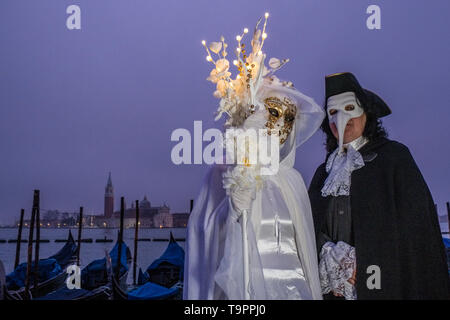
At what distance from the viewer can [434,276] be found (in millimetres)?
2863

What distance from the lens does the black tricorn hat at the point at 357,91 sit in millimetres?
3346

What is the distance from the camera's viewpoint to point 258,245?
2.82 meters

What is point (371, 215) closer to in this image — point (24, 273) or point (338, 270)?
point (338, 270)

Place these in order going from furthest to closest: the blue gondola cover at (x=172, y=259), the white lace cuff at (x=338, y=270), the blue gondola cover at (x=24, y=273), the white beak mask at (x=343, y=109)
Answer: the blue gondola cover at (x=172, y=259) → the blue gondola cover at (x=24, y=273) → the white beak mask at (x=343, y=109) → the white lace cuff at (x=338, y=270)

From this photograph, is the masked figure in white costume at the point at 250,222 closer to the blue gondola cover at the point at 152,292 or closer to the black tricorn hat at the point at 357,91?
the black tricorn hat at the point at 357,91

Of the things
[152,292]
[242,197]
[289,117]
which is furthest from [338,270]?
[152,292]

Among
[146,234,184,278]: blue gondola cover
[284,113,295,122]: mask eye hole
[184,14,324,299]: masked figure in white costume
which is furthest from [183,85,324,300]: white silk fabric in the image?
[146,234,184,278]: blue gondola cover

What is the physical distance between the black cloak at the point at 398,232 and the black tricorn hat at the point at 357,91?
1.21 feet

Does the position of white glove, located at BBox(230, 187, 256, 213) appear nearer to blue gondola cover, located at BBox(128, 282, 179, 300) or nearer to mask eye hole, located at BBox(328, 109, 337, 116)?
mask eye hole, located at BBox(328, 109, 337, 116)

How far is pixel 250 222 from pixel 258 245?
0.66 feet

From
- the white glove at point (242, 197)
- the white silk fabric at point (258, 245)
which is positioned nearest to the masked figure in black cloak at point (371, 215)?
the white silk fabric at point (258, 245)

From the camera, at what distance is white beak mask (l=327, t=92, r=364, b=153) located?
3316 millimetres
